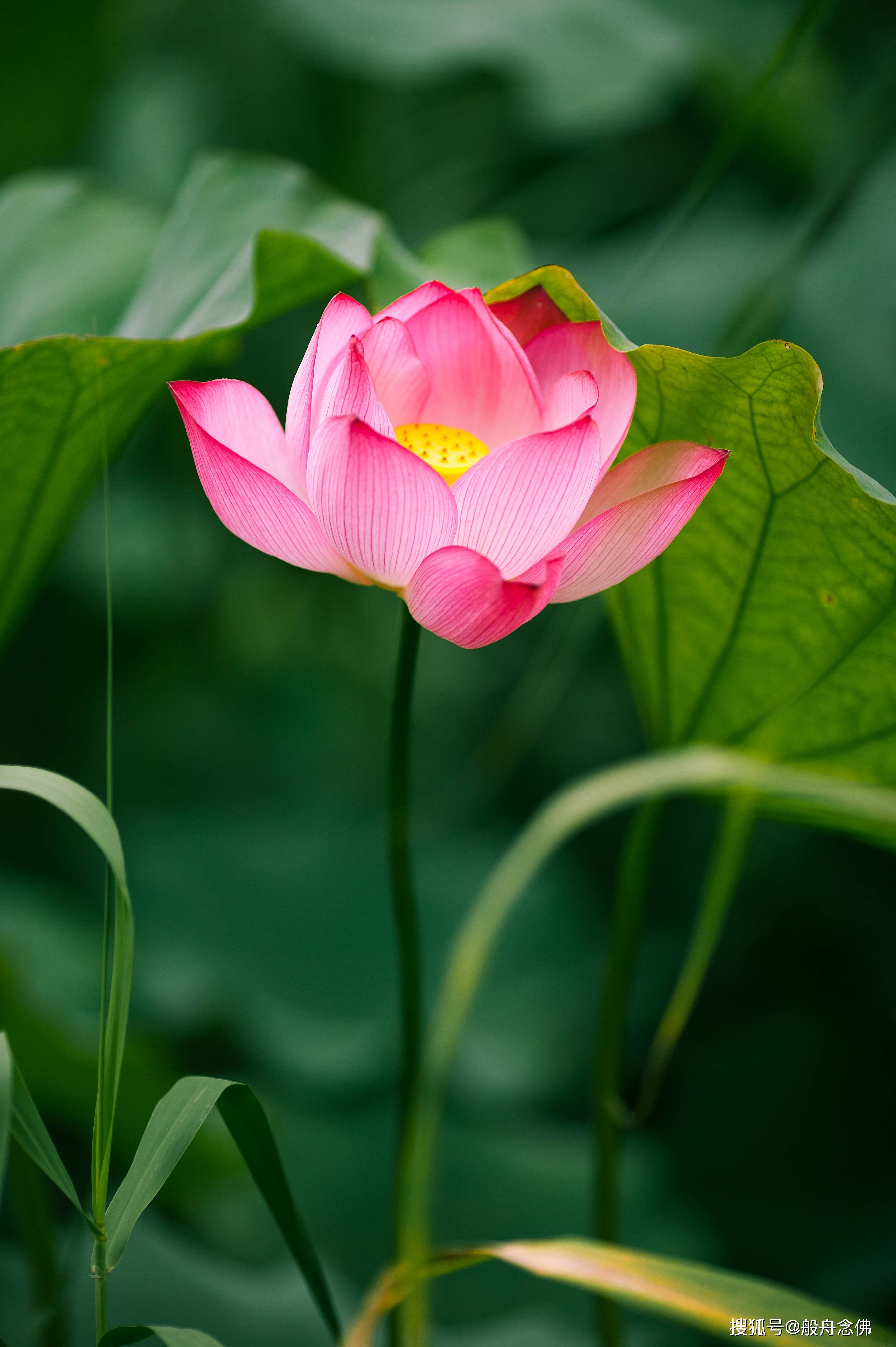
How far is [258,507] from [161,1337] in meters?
0.24

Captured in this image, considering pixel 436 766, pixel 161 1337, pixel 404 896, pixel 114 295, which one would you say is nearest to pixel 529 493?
pixel 404 896

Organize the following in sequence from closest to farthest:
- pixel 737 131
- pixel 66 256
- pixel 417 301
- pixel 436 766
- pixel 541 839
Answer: pixel 541 839 → pixel 417 301 → pixel 737 131 → pixel 66 256 → pixel 436 766

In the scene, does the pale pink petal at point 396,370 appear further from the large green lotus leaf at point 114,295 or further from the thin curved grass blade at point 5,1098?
the thin curved grass blade at point 5,1098

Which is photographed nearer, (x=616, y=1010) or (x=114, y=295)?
(x=616, y=1010)

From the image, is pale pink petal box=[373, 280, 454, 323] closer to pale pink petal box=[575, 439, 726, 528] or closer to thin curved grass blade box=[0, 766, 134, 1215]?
pale pink petal box=[575, 439, 726, 528]

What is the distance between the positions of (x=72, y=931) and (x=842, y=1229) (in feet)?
2.02

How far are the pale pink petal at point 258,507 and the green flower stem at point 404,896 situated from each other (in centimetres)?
4

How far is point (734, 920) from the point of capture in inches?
31.2

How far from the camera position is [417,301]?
34 centimetres

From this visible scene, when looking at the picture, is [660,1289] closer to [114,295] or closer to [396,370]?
[396,370]

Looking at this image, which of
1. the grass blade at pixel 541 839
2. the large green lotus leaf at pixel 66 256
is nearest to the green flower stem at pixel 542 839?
the grass blade at pixel 541 839

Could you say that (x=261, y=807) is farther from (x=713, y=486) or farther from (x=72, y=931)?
→ (x=713, y=486)

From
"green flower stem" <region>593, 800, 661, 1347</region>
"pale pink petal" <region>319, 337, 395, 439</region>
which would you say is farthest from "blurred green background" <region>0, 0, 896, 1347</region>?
"pale pink petal" <region>319, 337, 395, 439</region>

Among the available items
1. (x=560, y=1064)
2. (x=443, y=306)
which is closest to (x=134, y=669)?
(x=560, y=1064)
